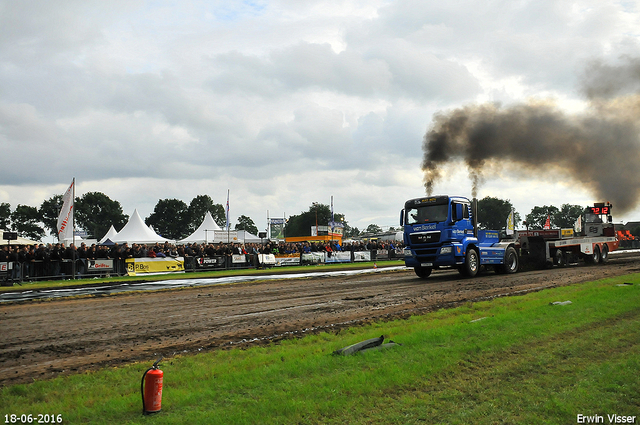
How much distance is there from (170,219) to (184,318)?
516 ft

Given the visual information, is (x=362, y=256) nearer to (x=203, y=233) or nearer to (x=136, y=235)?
(x=203, y=233)

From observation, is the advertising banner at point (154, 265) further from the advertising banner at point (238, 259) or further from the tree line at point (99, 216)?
the tree line at point (99, 216)

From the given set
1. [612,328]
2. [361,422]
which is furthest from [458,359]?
[612,328]

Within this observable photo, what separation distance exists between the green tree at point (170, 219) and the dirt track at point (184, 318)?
149 meters

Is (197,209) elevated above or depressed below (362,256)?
above

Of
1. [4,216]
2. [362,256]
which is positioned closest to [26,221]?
[4,216]

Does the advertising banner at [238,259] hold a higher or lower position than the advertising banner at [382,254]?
higher

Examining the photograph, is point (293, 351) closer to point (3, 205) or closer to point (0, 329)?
point (0, 329)

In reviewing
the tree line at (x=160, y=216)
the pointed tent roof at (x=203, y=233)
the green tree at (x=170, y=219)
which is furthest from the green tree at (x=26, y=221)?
the pointed tent roof at (x=203, y=233)

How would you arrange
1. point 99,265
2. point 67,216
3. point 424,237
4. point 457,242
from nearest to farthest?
point 457,242 → point 424,237 → point 99,265 → point 67,216

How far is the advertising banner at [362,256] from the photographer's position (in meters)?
42.1

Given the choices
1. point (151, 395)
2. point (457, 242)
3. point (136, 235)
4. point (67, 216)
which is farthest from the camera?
point (136, 235)

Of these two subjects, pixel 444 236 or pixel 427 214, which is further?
pixel 427 214

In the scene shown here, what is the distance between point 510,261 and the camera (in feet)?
75.2
